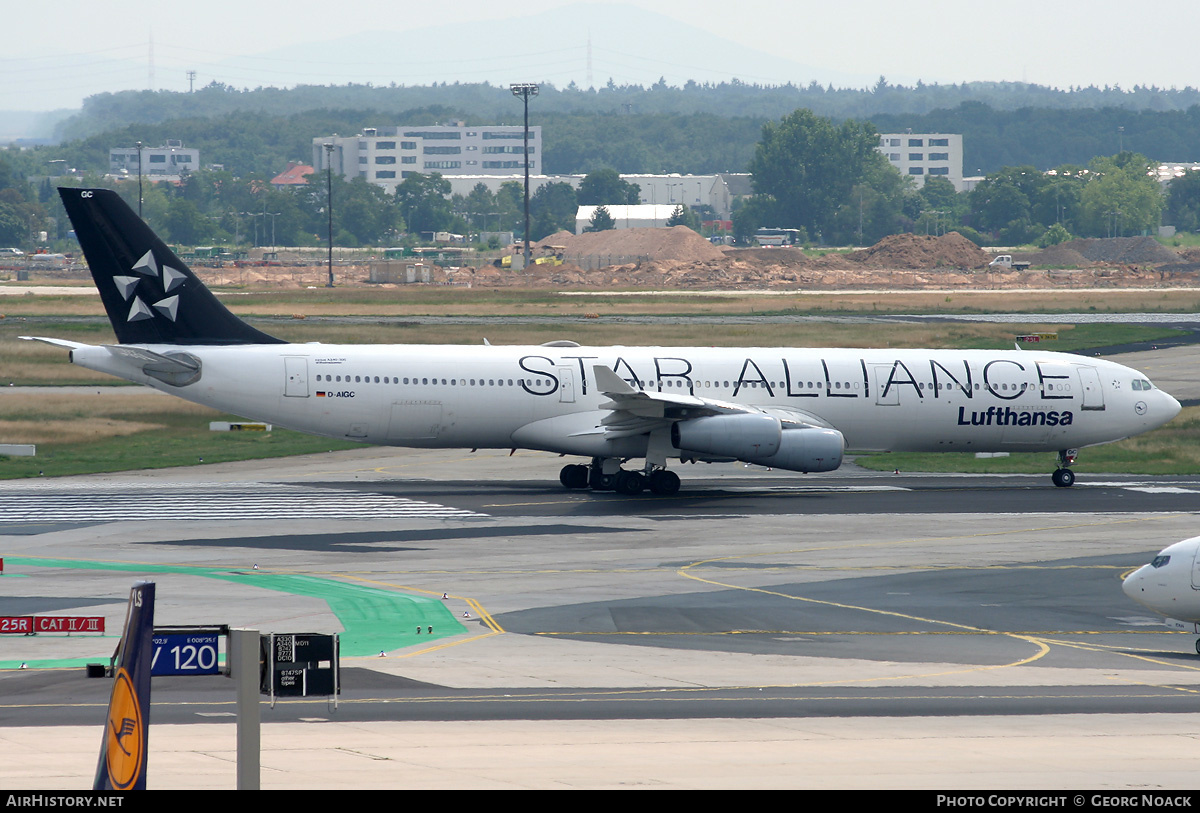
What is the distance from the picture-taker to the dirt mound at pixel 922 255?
187875 millimetres

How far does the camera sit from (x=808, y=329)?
93625mm

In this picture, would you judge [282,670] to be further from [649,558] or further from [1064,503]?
[1064,503]

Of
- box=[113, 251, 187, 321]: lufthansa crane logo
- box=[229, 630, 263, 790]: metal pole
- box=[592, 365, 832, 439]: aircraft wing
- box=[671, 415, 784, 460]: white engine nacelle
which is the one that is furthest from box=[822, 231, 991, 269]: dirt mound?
box=[229, 630, 263, 790]: metal pole

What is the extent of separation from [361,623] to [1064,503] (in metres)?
24.7

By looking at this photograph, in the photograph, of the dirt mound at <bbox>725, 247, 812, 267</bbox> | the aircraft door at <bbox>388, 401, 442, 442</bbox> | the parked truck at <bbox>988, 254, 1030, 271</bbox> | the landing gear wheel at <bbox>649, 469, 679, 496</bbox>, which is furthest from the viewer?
the dirt mound at <bbox>725, 247, 812, 267</bbox>

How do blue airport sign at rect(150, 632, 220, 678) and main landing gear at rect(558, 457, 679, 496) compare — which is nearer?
blue airport sign at rect(150, 632, 220, 678)

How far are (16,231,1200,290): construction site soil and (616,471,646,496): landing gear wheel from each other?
398ft

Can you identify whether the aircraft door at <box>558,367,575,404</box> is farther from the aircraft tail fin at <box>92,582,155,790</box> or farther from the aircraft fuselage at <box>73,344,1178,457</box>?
the aircraft tail fin at <box>92,582,155,790</box>

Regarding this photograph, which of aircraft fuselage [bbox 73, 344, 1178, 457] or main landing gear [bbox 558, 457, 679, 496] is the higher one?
aircraft fuselage [bbox 73, 344, 1178, 457]

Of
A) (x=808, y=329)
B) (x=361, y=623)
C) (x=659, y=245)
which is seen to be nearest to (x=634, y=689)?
(x=361, y=623)

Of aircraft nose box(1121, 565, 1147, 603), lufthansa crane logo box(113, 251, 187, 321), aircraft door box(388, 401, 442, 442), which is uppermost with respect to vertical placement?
lufthansa crane logo box(113, 251, 187, 321)

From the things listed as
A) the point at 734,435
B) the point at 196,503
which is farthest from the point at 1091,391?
the point at 196,503

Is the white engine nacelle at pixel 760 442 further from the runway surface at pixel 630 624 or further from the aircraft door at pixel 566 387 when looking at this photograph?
the aircraft door at pixel 566 387

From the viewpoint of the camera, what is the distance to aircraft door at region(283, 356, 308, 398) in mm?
41719
